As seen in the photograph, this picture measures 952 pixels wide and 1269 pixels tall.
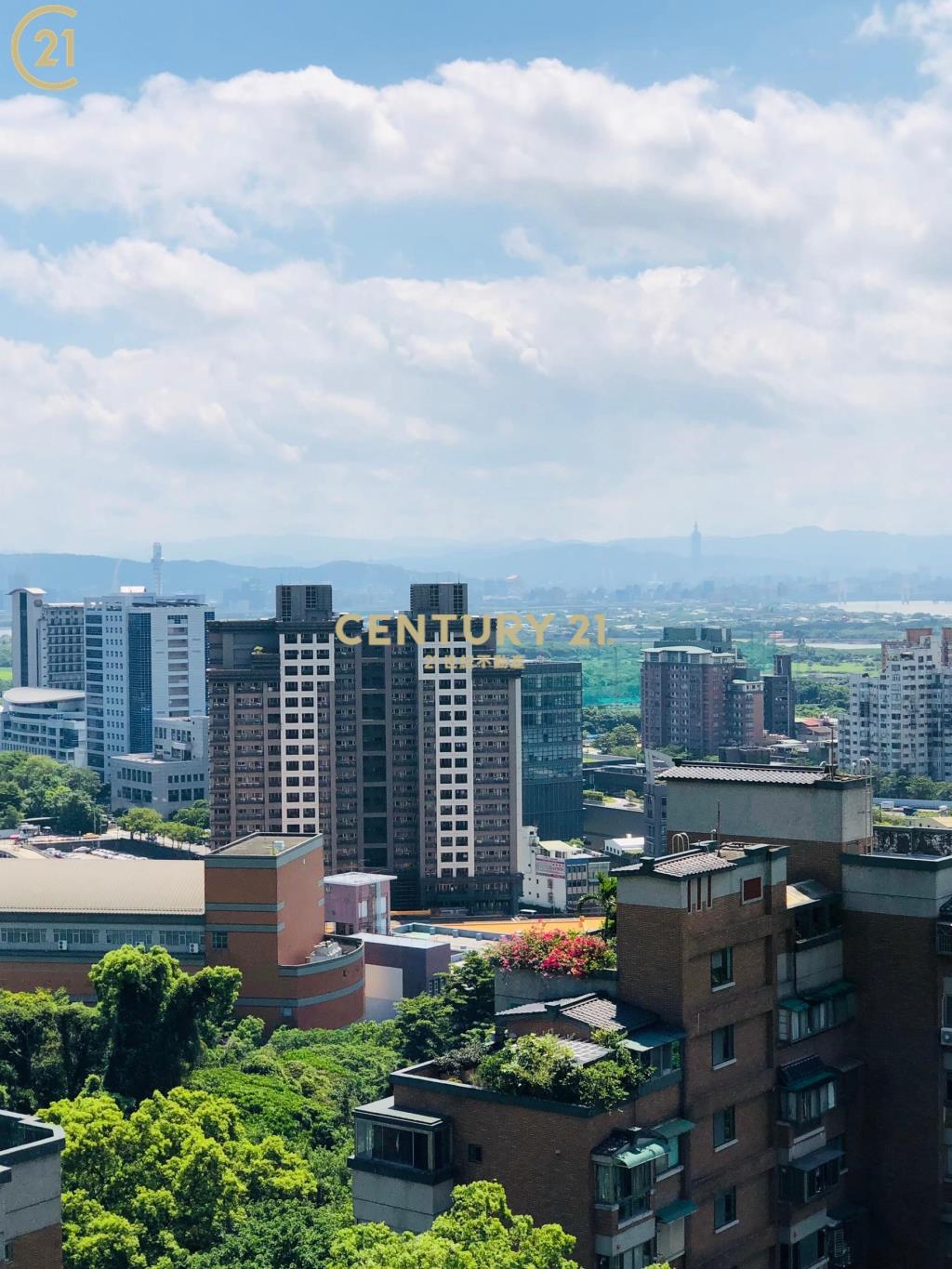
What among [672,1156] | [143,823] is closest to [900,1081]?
[672,1156]

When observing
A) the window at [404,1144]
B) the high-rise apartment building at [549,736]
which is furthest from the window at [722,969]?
the high-rise apartment building at [549,736]

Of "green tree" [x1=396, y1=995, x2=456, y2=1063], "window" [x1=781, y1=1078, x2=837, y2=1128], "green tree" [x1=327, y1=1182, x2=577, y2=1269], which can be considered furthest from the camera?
"green tree" [x1=396, y1=995, x2=456, y2=1063]

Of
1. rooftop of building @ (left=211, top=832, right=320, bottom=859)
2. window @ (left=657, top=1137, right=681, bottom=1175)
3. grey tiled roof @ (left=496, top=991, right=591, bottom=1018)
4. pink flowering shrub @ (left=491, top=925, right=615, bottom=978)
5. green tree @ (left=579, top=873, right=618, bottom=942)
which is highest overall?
green tree @ (left=579, top=873, right=618, bottom=942)

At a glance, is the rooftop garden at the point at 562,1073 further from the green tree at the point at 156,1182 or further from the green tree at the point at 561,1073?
the green tree at the point at 156,1182


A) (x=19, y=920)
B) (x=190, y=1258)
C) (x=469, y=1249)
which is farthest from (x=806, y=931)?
(x=19, y=920)

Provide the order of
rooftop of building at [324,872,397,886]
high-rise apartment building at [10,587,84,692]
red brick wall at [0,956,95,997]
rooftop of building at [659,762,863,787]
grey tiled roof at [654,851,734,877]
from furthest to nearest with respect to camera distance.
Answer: high-rise apartment building at [10,587,84,692] → rooftop of building at [324,872,397,886] → red brick wall at [0,956,95,997] → rooftop of building at [659,762,863,787] → grey tiled roof at [654,851,734,877]

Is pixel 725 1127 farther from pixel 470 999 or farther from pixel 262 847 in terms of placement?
pixel 262 847

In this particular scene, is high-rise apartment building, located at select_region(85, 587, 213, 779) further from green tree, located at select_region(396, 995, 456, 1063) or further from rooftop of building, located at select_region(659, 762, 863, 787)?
rooftop of building, located at select_region(659, 762, 863, 787)

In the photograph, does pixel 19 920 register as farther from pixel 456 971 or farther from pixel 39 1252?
pixel 39 1252

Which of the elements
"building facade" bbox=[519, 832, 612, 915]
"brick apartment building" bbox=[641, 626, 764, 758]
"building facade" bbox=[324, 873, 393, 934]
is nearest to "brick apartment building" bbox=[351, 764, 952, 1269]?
"building facade" bbox=[324, 873, 393, 934]
